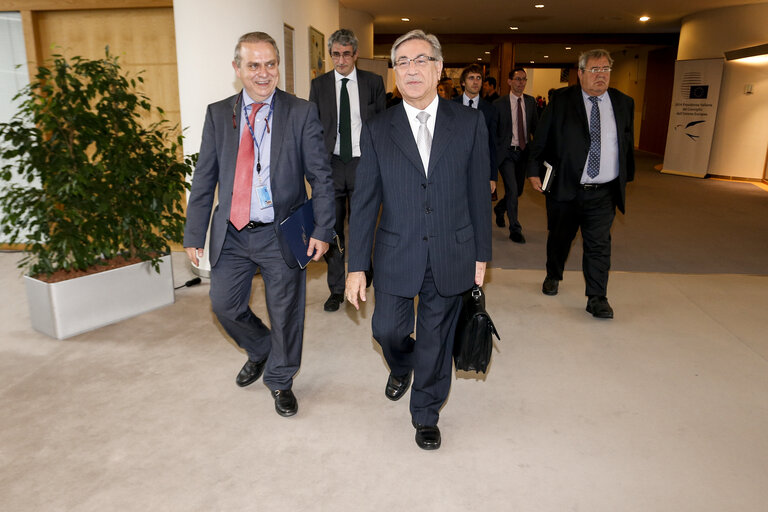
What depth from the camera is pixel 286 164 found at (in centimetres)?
285

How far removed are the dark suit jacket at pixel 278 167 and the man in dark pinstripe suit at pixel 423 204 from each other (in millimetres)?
372

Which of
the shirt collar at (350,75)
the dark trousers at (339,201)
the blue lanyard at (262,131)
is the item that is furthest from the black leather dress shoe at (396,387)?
the shirt collar at (350,75)

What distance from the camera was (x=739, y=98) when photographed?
1210 centimetres

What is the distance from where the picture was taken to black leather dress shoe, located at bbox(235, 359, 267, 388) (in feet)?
10.8

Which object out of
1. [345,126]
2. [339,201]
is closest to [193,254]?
[339,201]

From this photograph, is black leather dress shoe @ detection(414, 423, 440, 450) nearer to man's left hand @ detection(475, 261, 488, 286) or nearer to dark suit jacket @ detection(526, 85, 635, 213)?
man's left hand @ detection(475, 261, 488, 286)

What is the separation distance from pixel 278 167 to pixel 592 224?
98.4 inches

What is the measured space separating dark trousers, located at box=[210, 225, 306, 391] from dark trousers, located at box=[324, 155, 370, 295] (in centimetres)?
132

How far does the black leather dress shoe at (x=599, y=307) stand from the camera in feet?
14.2

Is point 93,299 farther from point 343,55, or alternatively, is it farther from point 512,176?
point 512,176

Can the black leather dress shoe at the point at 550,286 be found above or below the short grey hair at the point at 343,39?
below

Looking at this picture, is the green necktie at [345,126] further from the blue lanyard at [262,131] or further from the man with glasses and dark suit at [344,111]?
the blue lanyard at [262,131]

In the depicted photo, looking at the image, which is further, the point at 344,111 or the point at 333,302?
the point at 333,302

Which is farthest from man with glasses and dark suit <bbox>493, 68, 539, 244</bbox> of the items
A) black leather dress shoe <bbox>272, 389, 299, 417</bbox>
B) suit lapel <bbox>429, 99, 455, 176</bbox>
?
black leather dress shoe <bbox>272, 389, 299, 417</bbox>
